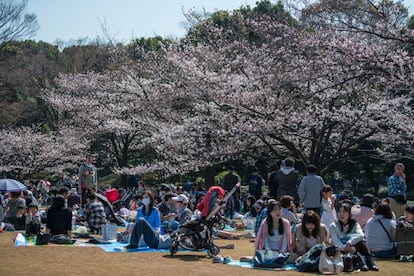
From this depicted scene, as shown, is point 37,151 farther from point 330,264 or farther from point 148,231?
point 330,264

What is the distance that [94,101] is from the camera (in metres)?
28.0

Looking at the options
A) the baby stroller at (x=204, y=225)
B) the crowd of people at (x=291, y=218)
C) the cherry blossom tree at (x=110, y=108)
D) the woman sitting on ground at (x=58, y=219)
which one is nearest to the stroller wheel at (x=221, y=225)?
the crowd of people at (x=291, y=218)

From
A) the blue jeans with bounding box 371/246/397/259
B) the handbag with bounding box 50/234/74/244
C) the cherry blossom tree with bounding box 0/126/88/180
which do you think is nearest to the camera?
the blue jeans with bounding box 371/246/397/259

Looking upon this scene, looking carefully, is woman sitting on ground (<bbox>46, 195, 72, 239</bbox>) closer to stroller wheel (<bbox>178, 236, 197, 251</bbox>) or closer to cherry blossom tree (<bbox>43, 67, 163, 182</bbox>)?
stroller wheel (<bbox>178, 236, 197, 251</bbox>)

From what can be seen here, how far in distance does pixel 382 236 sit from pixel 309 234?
1.40 metres

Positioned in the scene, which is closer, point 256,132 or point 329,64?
point 329,64

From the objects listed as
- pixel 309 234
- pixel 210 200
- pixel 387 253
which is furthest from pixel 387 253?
pixel 210 200

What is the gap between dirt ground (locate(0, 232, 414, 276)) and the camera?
7586 mm

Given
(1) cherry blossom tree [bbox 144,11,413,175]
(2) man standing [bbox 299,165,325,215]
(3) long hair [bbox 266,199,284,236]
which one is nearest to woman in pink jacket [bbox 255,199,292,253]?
(3) long hair [bbox 266,199,284,236]

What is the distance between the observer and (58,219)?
431 inches

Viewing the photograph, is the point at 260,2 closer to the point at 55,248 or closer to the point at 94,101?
the point at 94,101

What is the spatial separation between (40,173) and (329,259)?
30290 mm

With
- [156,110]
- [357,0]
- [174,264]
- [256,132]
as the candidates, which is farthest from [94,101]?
[174,264]

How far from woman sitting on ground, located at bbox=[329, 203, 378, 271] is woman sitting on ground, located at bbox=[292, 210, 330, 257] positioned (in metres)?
0.15
